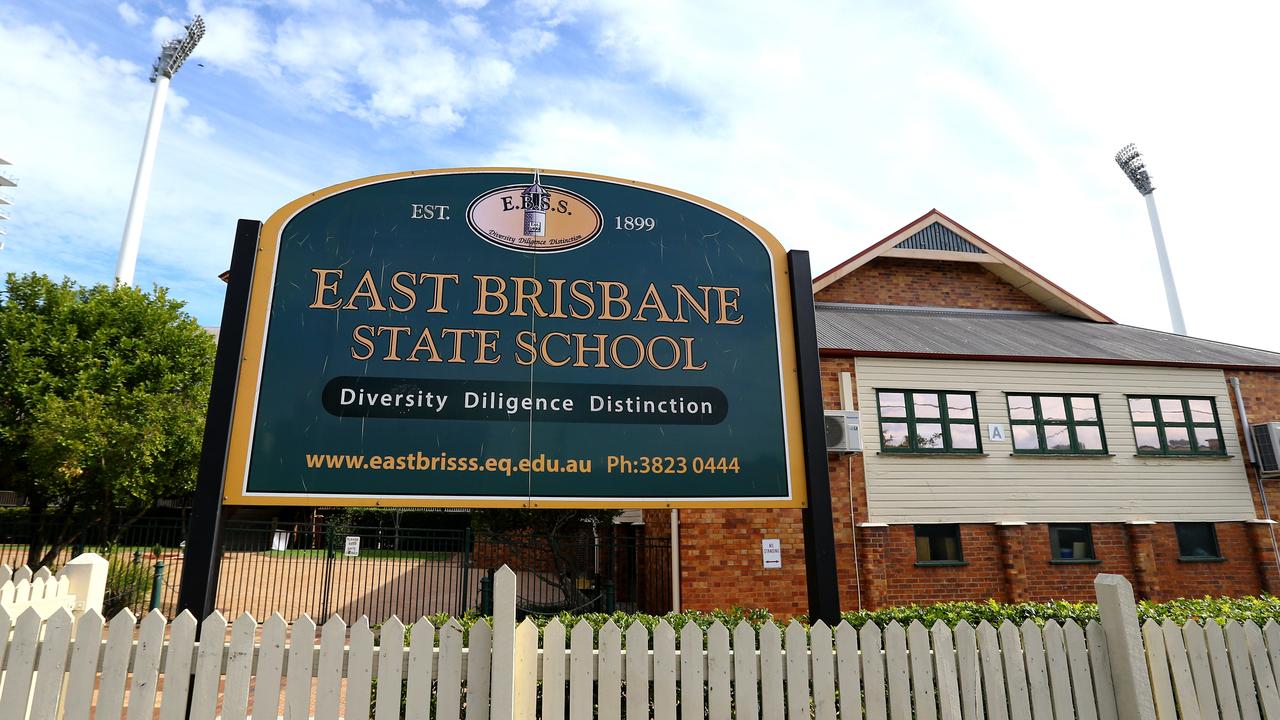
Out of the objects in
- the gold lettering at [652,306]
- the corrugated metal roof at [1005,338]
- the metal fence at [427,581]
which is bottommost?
the metal fence at [427,581]

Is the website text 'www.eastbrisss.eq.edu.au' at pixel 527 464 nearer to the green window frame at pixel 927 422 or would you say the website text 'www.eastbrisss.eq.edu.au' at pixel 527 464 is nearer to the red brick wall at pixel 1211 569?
the green window frame at pixel 927 422

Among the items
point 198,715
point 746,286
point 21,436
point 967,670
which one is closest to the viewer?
point 198,715

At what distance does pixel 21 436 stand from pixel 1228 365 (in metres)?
27.1

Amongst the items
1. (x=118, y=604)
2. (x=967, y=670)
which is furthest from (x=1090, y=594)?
(x=118, y=604)

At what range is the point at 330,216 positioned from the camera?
5098mm

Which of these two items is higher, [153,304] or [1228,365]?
[153,304]

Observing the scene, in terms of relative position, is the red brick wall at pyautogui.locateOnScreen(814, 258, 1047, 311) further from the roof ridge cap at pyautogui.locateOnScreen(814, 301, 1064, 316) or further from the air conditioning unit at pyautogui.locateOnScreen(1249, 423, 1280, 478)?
the air conditioning unit at pyautogui.locateOnScreen(1249, 423, 1280, 478)

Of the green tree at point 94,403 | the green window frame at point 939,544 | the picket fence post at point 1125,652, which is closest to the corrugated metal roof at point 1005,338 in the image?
the green window frame at point 939,544

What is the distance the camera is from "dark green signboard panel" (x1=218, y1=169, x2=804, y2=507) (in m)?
4.61

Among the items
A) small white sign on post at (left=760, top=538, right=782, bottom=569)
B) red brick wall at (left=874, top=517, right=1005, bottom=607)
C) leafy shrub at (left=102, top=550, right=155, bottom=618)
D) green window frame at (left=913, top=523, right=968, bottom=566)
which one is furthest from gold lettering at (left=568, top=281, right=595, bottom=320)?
leafy shrub at (left=102, top=550, right=155, bottom=618)

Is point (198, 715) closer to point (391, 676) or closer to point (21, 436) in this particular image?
point (391, 676)

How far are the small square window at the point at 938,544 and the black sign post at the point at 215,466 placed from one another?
1218cm

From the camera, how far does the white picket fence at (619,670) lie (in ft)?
11.6

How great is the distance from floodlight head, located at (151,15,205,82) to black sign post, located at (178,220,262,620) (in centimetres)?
6739
